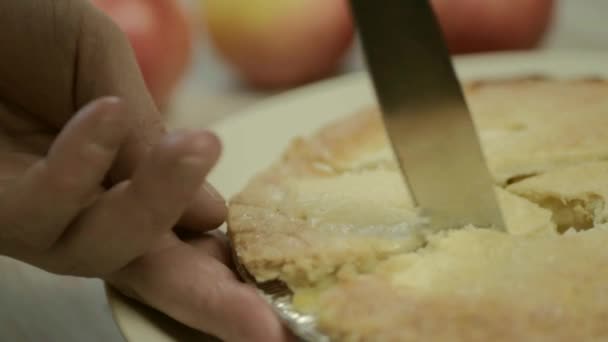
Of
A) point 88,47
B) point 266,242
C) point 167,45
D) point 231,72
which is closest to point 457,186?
point 266,242

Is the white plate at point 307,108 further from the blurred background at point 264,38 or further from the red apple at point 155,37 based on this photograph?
the red apple at point 155,37

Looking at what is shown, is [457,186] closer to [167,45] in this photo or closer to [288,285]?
[288,285]

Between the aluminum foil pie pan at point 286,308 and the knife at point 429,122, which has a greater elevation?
the knife at point 429,122

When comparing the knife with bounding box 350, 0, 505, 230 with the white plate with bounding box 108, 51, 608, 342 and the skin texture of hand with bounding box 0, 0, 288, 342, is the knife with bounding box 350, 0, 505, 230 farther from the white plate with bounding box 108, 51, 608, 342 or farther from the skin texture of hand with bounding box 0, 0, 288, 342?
the white plate with bounding box 108, 51, 608, 342

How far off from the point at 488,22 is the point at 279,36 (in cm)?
41

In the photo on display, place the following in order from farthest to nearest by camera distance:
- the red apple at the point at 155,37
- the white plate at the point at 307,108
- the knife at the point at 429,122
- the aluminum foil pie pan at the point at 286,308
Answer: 1. the red apple at the point at 155,37
2. the white plate at the point at 307,108
3. the knife at the point at 429,122
4. the aluminum foil pie pan at the point at 286,308

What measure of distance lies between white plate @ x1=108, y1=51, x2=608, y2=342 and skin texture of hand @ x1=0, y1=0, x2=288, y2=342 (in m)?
0.26

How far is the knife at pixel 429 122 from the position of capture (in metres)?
0.79

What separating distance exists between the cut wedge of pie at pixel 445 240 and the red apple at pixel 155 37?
0.51 m

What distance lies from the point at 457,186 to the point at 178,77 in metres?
0.85

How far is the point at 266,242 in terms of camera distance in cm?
77

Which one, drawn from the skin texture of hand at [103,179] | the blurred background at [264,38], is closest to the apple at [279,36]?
the blurred background at [264,38]

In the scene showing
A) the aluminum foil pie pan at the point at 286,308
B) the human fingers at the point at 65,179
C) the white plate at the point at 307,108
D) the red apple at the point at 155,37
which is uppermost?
the human fingers at the point at 65,179

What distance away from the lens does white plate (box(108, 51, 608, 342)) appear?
1.14m
